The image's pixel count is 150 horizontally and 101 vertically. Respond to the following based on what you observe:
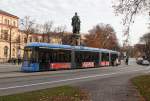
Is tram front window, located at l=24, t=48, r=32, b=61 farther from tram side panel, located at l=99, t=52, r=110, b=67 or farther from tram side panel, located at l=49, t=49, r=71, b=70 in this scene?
tram side panel, located at l=99, t=52, r=110, b=67

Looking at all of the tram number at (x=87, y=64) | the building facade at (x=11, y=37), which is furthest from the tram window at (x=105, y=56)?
the building facade at (x=11, y=37)

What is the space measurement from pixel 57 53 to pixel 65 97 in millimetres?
29537

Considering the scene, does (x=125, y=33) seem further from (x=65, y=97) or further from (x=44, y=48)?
(x=44, y=48)

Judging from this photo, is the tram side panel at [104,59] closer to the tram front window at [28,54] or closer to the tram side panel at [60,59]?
the tram side panel at [60,59]

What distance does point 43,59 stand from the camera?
138 feet

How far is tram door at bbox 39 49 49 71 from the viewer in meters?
41.7

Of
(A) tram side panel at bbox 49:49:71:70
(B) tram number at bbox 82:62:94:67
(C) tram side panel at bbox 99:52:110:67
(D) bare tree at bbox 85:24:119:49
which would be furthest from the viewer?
(D) bare tree at bbox 85:24:119:49

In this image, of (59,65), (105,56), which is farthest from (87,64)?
(59,65)

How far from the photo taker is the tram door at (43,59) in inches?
1642

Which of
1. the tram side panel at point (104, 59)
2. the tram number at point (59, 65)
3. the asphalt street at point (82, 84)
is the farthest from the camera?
the tram side panel at point (104, 59)

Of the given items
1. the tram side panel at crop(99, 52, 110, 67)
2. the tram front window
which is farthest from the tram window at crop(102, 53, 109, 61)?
the tram front window

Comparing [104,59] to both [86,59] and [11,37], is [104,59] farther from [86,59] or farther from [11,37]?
[11,37]

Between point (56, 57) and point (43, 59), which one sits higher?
point (56, 57)

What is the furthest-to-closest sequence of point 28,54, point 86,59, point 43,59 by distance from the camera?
point 86,59, point 43,59, point 28,54
